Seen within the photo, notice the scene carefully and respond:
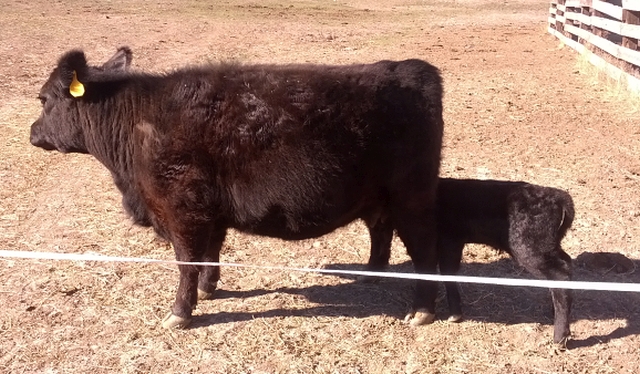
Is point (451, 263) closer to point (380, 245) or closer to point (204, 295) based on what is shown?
point (380, 245)

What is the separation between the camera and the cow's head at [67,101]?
16.8 feet

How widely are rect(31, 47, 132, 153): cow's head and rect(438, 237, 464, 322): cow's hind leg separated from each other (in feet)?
10.1

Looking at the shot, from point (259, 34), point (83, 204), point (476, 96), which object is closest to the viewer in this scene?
point (83, 204)

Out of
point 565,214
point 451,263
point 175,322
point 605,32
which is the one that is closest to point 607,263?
point 565,214

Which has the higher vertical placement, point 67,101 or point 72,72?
point 72,72

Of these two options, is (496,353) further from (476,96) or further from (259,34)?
(259,34)

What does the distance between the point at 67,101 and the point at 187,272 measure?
175cm

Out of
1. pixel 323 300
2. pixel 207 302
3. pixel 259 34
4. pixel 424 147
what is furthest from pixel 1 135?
pixel 259 34

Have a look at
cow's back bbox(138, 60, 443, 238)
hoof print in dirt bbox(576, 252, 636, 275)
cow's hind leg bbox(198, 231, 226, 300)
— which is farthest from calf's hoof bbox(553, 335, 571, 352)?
cow's hind leg bbox(198, 231, 226, 300)

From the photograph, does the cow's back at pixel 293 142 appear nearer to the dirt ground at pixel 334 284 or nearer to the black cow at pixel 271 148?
the black cow at pixel 271 148

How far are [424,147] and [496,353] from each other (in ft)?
5.26

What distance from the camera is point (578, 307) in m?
5.36

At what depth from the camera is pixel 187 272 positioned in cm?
510

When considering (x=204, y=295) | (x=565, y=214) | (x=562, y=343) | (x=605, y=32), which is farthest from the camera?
(x=605, y=32)
